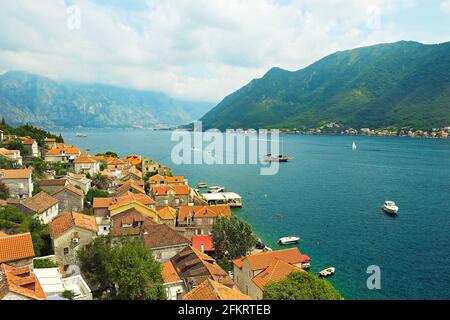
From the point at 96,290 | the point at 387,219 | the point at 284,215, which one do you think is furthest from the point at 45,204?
the point at 387,219

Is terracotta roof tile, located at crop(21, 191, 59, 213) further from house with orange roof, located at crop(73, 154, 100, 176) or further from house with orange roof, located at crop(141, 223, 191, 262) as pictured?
house with orange roof, located at crop(73, 154, 100, 176)

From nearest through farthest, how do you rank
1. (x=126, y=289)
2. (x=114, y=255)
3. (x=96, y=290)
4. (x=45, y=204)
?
(x=126, y=289) → (x=114, y=255) → (x=96, y=290) → (x=45, y=204)

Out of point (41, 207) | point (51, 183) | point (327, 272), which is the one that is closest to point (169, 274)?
point (327, 272)

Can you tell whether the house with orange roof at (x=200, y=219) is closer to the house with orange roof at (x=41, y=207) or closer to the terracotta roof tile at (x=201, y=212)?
the terracotta roof tile at (x=201, y=212)

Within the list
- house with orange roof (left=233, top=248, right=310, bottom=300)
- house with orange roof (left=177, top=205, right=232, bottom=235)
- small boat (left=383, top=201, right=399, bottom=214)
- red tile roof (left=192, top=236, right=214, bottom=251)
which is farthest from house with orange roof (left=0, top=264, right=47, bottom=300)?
small boat (left=383, top=201, right=399, bottom=214)

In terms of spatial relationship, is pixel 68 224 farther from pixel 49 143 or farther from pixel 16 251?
pixel 49 143
